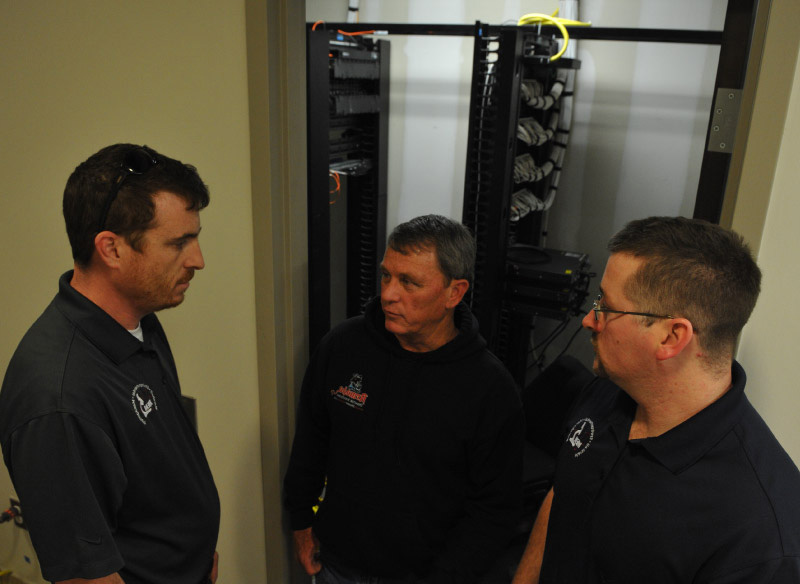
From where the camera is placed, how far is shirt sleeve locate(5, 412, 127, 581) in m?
0.95

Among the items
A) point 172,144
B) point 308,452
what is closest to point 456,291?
point 308,452

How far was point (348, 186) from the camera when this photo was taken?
2.29 metres

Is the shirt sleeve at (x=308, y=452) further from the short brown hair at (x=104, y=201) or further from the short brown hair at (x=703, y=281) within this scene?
the short brown hair at (x=703, y=281)

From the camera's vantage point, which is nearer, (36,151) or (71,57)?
(71,57)

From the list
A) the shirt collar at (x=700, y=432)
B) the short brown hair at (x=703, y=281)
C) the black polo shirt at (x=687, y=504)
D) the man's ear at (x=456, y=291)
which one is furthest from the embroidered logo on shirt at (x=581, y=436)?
the man's ear at (x=456, y=291)

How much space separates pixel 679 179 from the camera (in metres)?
2.71

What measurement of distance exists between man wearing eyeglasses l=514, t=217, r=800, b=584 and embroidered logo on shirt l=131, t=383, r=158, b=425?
83cm

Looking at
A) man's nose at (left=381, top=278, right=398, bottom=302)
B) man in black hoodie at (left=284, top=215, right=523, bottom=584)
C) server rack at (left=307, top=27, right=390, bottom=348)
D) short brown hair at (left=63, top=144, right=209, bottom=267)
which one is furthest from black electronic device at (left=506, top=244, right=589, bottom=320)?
short brown hair at (left=63, top=144, right=209, bottom=267)

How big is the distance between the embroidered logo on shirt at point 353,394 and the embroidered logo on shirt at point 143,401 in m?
0.46

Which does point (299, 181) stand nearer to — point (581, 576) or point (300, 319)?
point (300, 319)

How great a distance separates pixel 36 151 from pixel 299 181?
85 cm

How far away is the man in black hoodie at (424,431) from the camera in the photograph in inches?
55.9

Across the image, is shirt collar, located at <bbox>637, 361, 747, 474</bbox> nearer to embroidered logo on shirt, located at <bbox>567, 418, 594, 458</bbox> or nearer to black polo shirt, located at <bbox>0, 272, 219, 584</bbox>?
embroidered logo on shirt, located at <bbox>567, 418, 594, 458</bbox>

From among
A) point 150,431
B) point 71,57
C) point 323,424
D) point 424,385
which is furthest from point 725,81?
point 71,57
